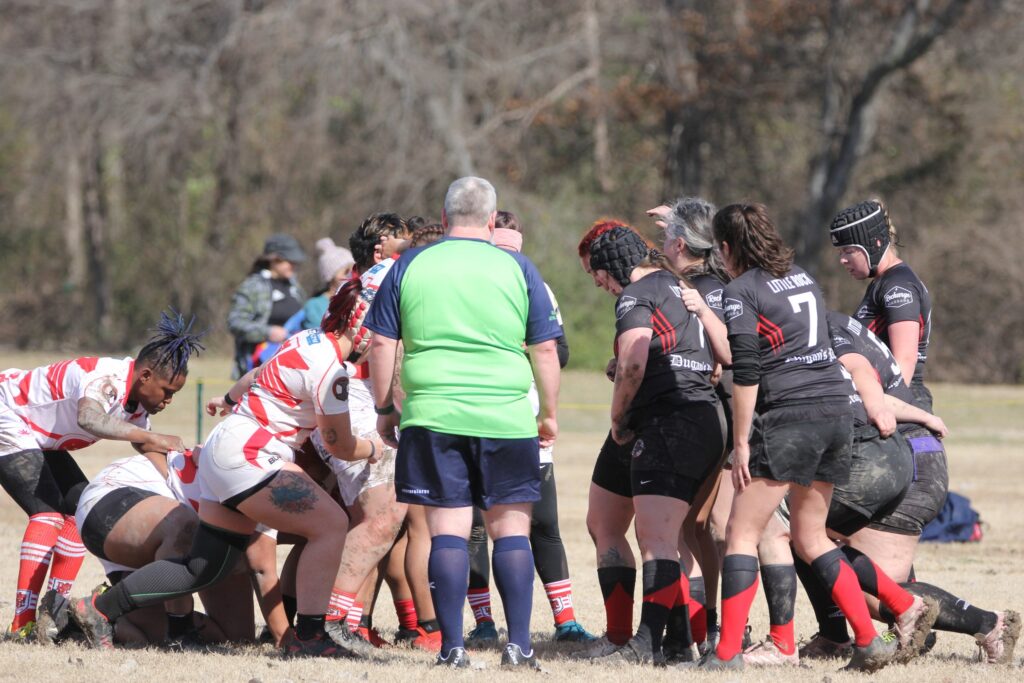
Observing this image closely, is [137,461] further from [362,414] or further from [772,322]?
[772,322]

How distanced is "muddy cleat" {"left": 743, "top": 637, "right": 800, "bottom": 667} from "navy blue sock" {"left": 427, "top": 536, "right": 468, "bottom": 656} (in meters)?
0.99

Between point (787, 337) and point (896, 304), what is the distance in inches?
34.2

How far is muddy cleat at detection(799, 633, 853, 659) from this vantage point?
5671 millimetres

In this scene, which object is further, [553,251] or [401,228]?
[553,251]

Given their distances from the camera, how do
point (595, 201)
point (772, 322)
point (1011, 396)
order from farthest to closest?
point (595, 201) < point (1011, 396) < point (772, 322)

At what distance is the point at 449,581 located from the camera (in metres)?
4.90

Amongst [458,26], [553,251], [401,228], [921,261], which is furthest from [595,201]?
[401,228]

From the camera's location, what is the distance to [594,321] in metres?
26.3

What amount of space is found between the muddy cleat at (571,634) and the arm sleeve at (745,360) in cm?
169

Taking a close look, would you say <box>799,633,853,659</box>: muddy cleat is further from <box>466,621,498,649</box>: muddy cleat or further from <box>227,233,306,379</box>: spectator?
<box>227,233,306,379</box>: spectator

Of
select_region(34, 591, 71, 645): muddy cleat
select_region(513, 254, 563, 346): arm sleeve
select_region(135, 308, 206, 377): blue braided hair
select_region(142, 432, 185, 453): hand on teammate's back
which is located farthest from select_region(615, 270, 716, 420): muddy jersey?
select_region(34, 591, 71, 645): muddy cleat

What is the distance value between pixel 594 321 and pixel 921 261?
6326mm

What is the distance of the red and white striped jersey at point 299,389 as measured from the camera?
517 centimetres

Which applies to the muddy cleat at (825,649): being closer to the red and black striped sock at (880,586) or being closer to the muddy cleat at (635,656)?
the red and black striped sock at (880,586)
